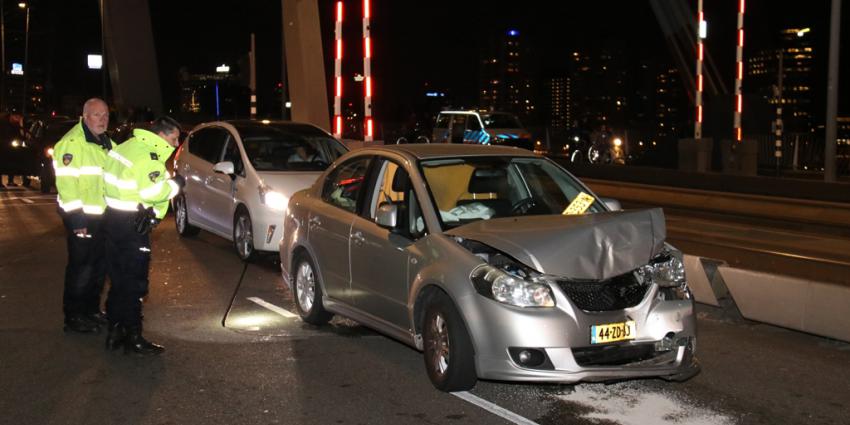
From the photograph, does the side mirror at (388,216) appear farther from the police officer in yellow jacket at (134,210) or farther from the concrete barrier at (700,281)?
the concrete barrier at (700,281)

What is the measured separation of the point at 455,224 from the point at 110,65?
34.4 metres

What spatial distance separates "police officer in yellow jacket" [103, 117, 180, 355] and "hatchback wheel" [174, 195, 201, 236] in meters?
6.36

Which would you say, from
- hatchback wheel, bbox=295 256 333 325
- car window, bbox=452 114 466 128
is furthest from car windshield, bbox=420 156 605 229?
car window, bbox=452 114 466 128

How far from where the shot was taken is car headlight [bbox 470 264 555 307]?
582 cm

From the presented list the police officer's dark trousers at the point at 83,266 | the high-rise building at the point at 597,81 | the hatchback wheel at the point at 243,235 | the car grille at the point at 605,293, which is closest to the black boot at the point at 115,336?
the police officer's dark trousers at the point at 83,266

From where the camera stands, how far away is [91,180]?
7.72 m

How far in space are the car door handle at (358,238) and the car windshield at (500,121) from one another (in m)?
22.9

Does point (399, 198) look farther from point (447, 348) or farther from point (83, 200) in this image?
point (83, 200)

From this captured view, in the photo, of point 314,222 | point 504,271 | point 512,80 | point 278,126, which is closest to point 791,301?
point 504,271

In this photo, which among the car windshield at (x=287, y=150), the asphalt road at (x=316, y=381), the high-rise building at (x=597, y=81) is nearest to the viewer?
the asphalt road at (x=316, y=381)

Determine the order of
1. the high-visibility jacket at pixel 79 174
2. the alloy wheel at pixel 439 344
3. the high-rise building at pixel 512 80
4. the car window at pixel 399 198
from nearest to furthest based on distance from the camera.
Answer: the alloy wheel at pixel 439 344, the car window at pixel 399 198, the high-visibility jacket at pixel 79 174, the high-rise building at pixel 512 80

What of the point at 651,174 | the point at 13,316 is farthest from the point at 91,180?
the point at 651,174

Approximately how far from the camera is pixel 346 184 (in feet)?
26.4

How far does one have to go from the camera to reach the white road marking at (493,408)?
5.76 metres
